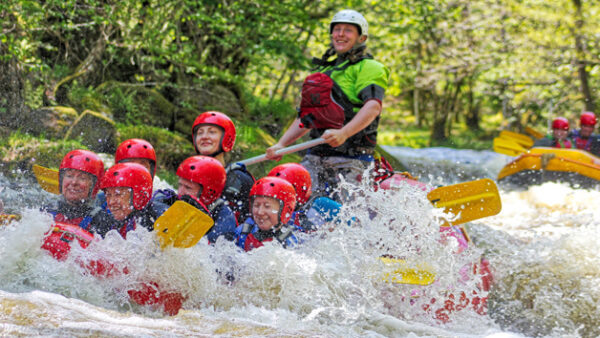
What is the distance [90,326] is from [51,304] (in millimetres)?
397

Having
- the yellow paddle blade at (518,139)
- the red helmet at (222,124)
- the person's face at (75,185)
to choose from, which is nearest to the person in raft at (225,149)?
the red helmet at (222,124)

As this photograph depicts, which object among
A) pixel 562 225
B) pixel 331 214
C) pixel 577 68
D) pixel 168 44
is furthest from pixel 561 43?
pixel 331 214

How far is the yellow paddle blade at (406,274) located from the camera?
3.84m

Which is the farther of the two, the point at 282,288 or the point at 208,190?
the point at 208,190

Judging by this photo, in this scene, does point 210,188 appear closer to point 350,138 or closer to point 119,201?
point 119,201

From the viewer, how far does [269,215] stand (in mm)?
4273

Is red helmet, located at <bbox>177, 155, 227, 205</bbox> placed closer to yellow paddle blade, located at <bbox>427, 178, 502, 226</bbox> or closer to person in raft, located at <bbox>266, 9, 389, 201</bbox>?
person in raft, located at <bbox>266, 9, 389, 201</bbox>

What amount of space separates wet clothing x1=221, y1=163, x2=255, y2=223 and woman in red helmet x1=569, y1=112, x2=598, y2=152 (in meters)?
7.89

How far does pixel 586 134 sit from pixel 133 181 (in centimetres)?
925

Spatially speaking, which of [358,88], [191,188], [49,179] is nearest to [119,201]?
[191,188]

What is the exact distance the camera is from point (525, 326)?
188 inches

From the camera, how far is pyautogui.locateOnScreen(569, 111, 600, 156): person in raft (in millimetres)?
10781

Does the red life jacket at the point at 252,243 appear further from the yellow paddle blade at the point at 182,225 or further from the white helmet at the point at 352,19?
the white helmet at the point at 352,19

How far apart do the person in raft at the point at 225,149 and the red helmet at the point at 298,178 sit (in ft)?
1.07
